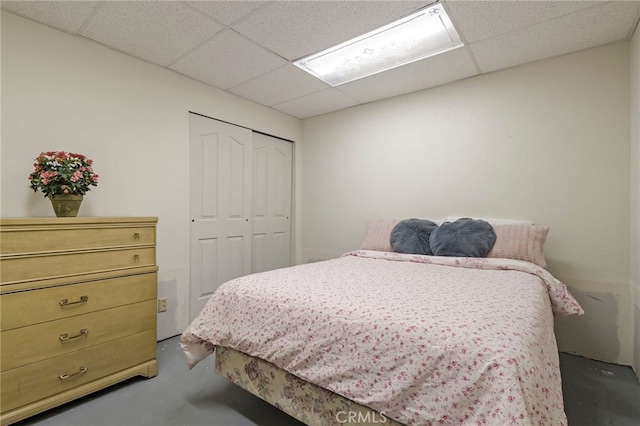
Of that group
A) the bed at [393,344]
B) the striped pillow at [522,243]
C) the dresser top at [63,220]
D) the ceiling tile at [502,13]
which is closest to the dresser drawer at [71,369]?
the bed at [393,344]

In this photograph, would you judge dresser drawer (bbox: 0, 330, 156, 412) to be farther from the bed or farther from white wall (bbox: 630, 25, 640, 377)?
white wall (bbox: 630, 25, 640, 377)

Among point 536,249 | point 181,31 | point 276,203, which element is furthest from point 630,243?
point 181,31

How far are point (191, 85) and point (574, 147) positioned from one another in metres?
3.11

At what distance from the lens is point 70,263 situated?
1.63m

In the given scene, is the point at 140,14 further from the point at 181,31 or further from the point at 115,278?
the point at 115,278

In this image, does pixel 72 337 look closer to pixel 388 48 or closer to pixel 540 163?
pixel 388 48

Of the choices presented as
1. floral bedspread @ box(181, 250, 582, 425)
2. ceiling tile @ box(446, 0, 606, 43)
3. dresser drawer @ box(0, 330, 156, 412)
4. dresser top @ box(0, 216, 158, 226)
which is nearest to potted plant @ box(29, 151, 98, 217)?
Answer: dresser top @ box(0, 216, 158, 226)

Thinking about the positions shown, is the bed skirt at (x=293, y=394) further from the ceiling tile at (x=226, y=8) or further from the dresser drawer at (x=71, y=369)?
the ceiling tile at (x=226, y=8)

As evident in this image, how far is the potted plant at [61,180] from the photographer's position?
5.53 feet

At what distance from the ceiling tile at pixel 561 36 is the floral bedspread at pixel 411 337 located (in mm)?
1543

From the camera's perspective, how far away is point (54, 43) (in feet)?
6.43

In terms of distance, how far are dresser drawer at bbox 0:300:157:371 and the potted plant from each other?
23.8 inches

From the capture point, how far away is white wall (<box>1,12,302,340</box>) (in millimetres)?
1824

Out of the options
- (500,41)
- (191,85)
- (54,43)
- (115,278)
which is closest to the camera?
(115,278)
